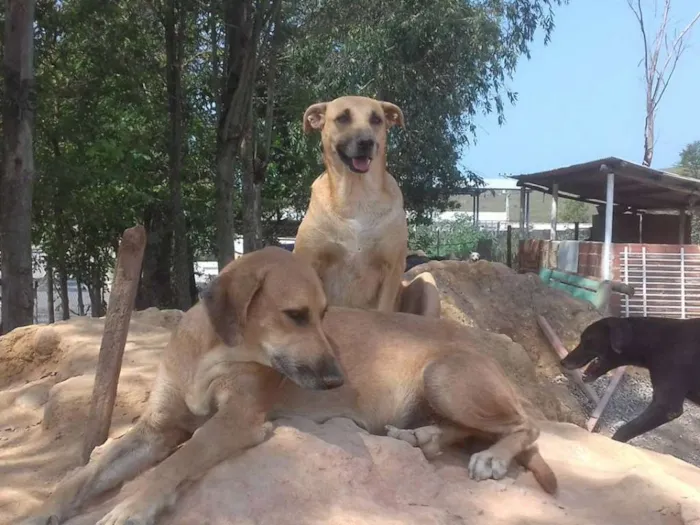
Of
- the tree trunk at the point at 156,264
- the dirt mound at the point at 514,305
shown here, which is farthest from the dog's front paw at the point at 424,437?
the tree trunk at the point at 156,264

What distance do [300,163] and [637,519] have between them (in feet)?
54.7

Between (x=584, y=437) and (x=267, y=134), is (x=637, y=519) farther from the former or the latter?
(x=267, y=134)

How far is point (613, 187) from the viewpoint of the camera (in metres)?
16.5

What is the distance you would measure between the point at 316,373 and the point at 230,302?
0.47m

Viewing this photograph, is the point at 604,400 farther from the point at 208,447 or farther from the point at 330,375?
the point at 208,447

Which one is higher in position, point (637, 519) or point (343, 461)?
point (343, 461)

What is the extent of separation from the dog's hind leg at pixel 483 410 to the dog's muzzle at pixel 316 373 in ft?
2.05

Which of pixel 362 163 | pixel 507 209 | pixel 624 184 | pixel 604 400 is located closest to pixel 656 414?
pixel 604 400

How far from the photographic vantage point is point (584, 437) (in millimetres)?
4109

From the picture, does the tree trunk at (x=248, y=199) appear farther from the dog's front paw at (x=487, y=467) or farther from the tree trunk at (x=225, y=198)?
the dog's front paw at (x=487, y=467)

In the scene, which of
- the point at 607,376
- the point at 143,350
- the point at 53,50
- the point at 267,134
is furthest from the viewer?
the point at 267,134

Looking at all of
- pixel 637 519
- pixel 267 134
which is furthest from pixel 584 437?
pixel 267 134

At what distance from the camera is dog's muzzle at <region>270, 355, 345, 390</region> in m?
2.88

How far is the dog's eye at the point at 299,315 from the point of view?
2.98m
